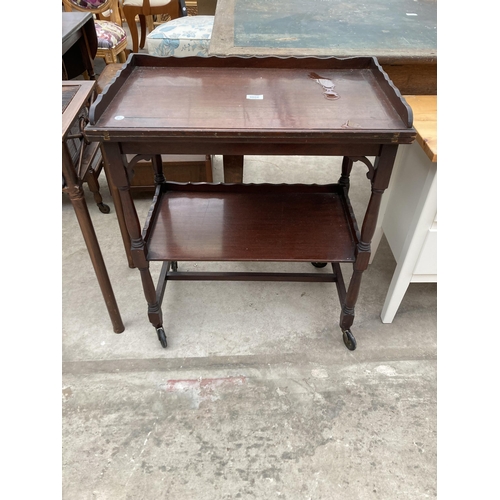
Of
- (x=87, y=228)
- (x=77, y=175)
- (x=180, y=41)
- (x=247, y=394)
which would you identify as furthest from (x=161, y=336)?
(x=180, y=41)

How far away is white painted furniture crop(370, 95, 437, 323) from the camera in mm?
1284

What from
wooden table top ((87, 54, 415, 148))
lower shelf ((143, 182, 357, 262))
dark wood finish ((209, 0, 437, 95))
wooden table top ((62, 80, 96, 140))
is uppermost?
dark wood finish ((209, 0, 437, 95))

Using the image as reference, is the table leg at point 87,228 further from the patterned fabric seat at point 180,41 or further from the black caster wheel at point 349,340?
the patterned fabric seat at point 180,41

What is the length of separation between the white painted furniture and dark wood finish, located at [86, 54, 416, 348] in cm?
20

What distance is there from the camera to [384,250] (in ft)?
7.06

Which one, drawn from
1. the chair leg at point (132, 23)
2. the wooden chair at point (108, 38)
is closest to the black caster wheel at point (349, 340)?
the wooden chair at point (108, 38)

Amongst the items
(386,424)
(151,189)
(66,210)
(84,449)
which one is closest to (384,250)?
(386,424)

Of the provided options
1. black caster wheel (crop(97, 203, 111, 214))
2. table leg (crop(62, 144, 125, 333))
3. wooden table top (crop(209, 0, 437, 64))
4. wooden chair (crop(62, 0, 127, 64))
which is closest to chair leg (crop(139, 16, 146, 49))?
wooden chair (crop(62, 0, 127, 64))

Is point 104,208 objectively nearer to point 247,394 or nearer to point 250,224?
point 250,224

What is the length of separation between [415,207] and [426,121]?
306 mm

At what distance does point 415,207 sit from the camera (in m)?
1.42

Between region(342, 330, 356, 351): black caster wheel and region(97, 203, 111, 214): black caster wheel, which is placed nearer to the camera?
region(342, 330, 356, 351): black caster wheel

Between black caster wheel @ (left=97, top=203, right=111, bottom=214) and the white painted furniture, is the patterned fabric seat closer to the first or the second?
black caster wheel @ (left=97, top=203, right=111, bottom=214)

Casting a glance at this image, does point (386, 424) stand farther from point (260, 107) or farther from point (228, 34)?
point (228, 34)
